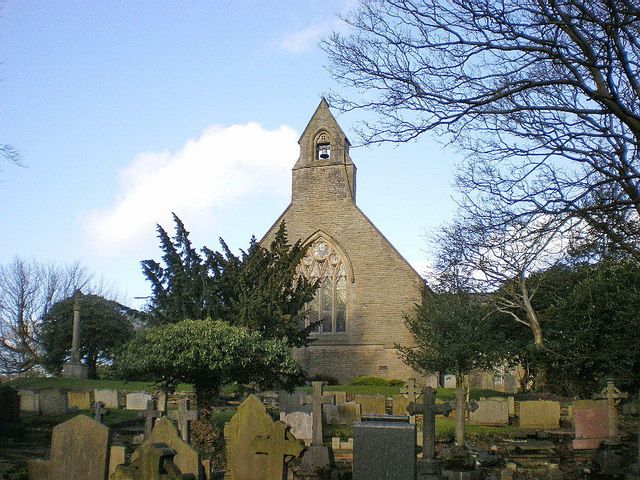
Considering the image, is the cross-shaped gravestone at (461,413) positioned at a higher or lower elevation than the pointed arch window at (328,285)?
lower

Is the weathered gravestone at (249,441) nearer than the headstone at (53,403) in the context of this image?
Yes

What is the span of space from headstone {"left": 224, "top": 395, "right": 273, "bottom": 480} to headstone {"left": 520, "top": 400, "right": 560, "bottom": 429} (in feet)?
44.4

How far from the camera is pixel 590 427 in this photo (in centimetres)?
1552

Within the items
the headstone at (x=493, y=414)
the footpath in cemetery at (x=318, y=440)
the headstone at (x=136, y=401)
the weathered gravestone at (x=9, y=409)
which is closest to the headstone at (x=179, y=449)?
the footpath in cemetery at (x=318, y=440)

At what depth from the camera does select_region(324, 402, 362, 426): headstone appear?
21.2 meters

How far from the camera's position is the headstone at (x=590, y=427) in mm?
15375

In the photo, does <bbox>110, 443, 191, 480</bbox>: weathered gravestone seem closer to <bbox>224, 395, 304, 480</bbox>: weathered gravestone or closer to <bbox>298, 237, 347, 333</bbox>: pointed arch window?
<bbox>224, 395, 304, 480</bbox>: weathered gravestone

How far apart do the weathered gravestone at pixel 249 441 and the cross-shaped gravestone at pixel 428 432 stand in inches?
101

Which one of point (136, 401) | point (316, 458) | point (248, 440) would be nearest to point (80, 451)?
point (248, 440)

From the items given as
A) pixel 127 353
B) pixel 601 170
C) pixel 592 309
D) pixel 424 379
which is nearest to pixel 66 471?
pixel 601 170

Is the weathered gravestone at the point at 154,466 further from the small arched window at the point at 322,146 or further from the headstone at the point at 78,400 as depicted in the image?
the small arched window at the point at 322,146

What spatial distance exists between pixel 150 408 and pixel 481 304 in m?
17.1

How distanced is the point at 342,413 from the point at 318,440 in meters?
9.08

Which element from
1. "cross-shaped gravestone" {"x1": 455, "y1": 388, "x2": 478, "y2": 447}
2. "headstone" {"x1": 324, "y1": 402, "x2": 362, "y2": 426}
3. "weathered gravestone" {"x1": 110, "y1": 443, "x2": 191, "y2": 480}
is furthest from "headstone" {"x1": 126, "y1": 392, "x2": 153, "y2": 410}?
"weathered gravestone" {"x1": 110, "y1": 443, "x2": 191, "y2": 480}
